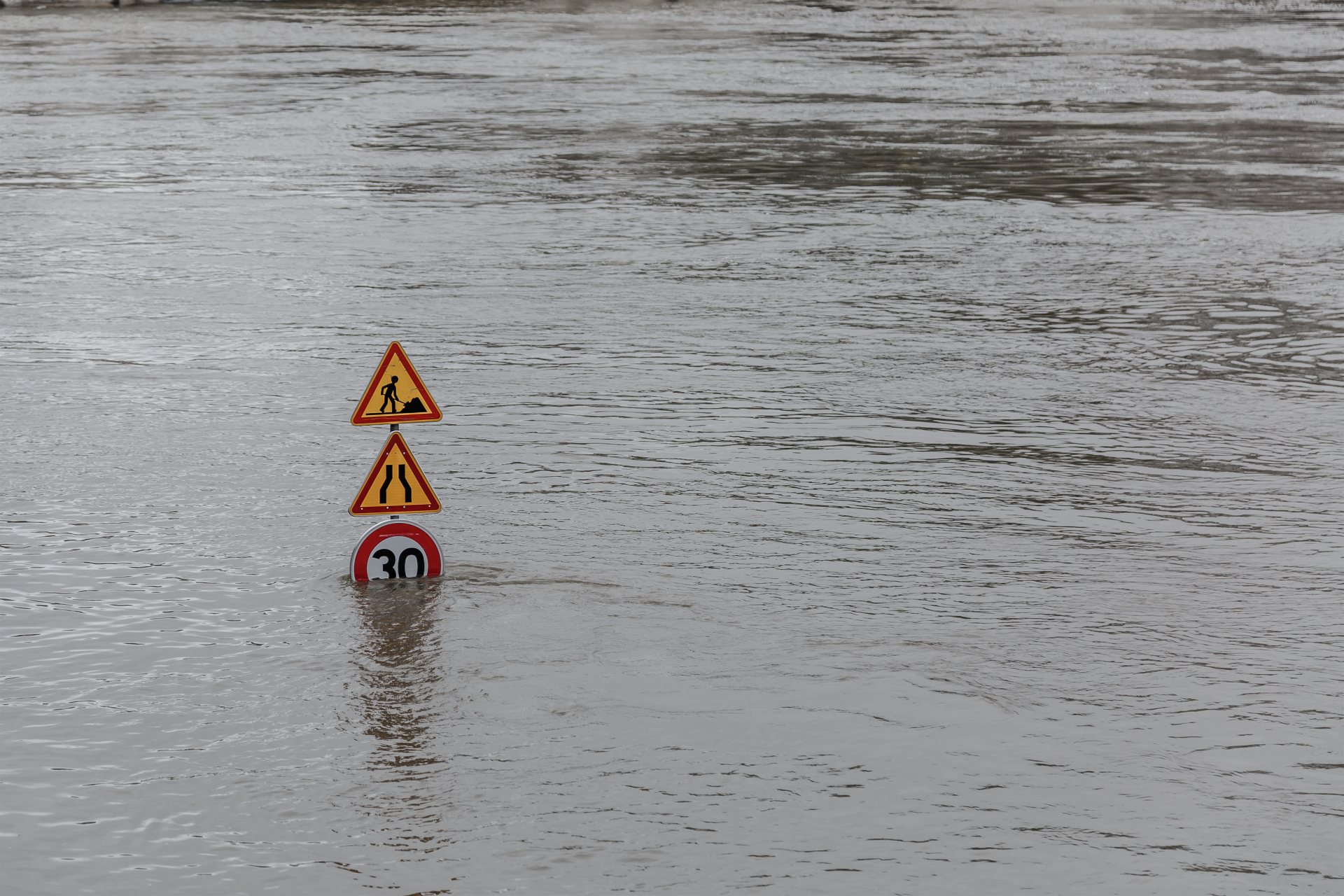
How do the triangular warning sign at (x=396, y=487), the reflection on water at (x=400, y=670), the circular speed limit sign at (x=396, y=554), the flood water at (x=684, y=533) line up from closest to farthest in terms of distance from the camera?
the flood water at (x=684, y=533) → the reflection on water at (x=400, y=670) → the triangular warning sign at (x=396, y=487) → the circular speed limit sign at (x=396, y=554)

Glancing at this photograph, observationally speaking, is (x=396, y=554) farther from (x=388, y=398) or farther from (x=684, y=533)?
(x=684, y=533)

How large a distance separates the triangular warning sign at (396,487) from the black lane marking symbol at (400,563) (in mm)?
271

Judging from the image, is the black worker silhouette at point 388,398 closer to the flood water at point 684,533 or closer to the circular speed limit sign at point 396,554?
the circular speed limit sign at point 396,554

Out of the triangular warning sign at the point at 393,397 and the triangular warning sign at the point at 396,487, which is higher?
the triangular warning sign at the point at 393,397

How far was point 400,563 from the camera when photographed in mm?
7922

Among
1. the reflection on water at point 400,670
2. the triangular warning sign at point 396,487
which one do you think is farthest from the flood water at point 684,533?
the triangular warning sign at point 396,487

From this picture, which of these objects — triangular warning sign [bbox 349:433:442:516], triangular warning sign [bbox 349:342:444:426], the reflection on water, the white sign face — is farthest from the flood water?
triangular warning sign [bbox 349:342:444:426]

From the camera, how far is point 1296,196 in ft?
62.2

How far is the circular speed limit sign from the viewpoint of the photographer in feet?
25.9

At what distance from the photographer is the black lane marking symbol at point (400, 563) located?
7918 mm

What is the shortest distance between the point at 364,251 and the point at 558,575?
27.9 feet

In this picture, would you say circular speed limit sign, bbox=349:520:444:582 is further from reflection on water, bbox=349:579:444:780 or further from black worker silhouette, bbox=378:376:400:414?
black worker silhouette, bbox=378:376:400:414

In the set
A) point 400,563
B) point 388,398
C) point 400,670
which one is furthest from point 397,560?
point 400,670

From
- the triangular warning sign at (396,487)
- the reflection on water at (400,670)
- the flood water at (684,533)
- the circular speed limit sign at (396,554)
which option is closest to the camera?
the flood water at (684,533)
